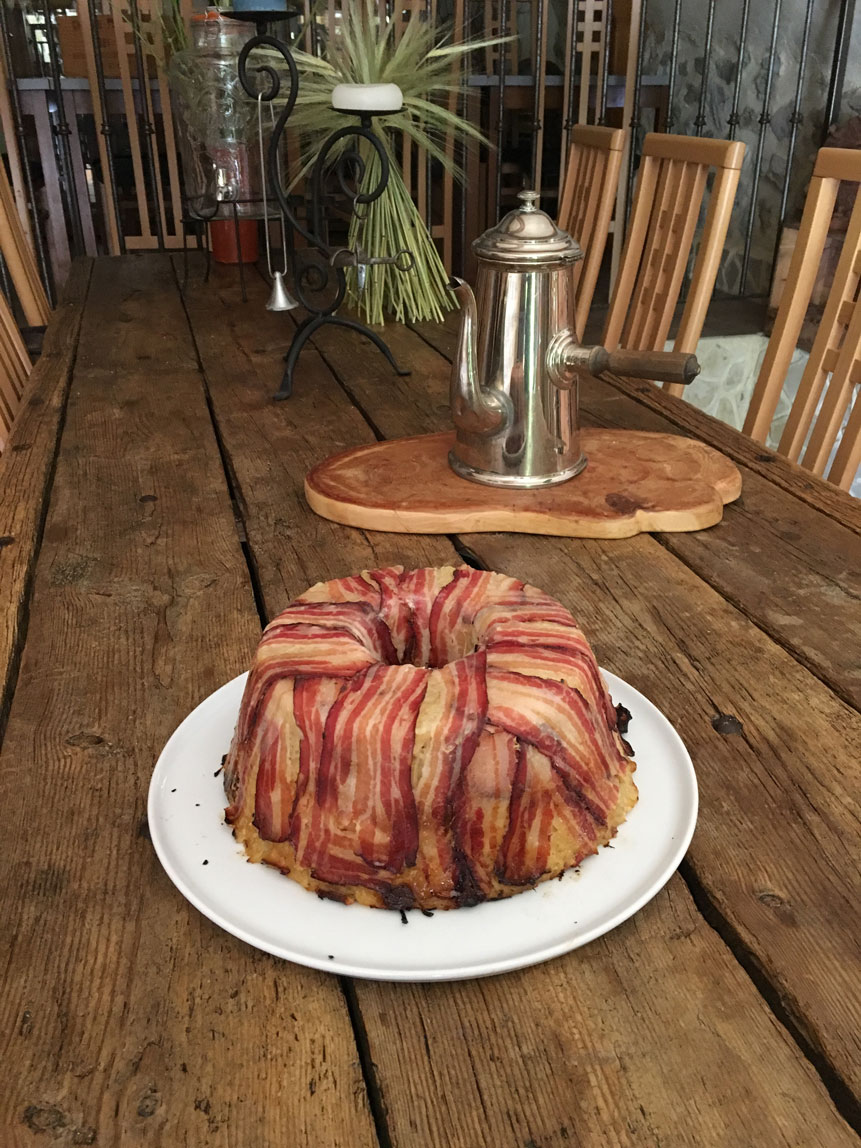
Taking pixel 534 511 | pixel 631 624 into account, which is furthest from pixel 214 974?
pixel 534 511

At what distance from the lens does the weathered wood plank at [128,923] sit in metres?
0.39

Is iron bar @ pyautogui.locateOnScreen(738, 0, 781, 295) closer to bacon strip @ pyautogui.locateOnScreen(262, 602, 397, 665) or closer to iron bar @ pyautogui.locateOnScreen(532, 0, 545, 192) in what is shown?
iron bar @ pyautogui.locateOnScreen(532, 0, 545, 192)

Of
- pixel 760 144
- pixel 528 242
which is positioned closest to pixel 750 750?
pixel 528 242

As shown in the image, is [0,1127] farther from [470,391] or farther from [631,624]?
[470,391]

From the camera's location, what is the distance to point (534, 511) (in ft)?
3.03

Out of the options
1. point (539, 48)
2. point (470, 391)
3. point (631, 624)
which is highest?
point (539, 48)

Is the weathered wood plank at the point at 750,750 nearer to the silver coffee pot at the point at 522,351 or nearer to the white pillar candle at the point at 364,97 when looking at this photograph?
the silver coffee pot at the point at 522,351

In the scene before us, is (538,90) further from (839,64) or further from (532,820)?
(532,820)

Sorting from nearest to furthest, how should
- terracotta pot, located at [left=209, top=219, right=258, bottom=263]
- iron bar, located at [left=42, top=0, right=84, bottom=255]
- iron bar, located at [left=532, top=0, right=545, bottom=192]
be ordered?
terracotta pot, located at [left=209, top=219, right=258, bottom=263] < iron bar, located at [left=42, top=0, right=84, bottom=255] < iron bar, located at [left=532, top=0, right=545, bottom=192]

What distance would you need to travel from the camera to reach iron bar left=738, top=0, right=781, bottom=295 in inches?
110

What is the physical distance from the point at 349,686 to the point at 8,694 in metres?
0.32

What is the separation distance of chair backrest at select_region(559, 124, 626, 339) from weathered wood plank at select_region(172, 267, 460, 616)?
58cm

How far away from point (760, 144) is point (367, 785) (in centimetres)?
313

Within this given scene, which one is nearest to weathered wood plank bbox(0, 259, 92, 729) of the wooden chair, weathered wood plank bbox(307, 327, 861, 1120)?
weathered wood plank bbox(307, 327, 861, 1120)
